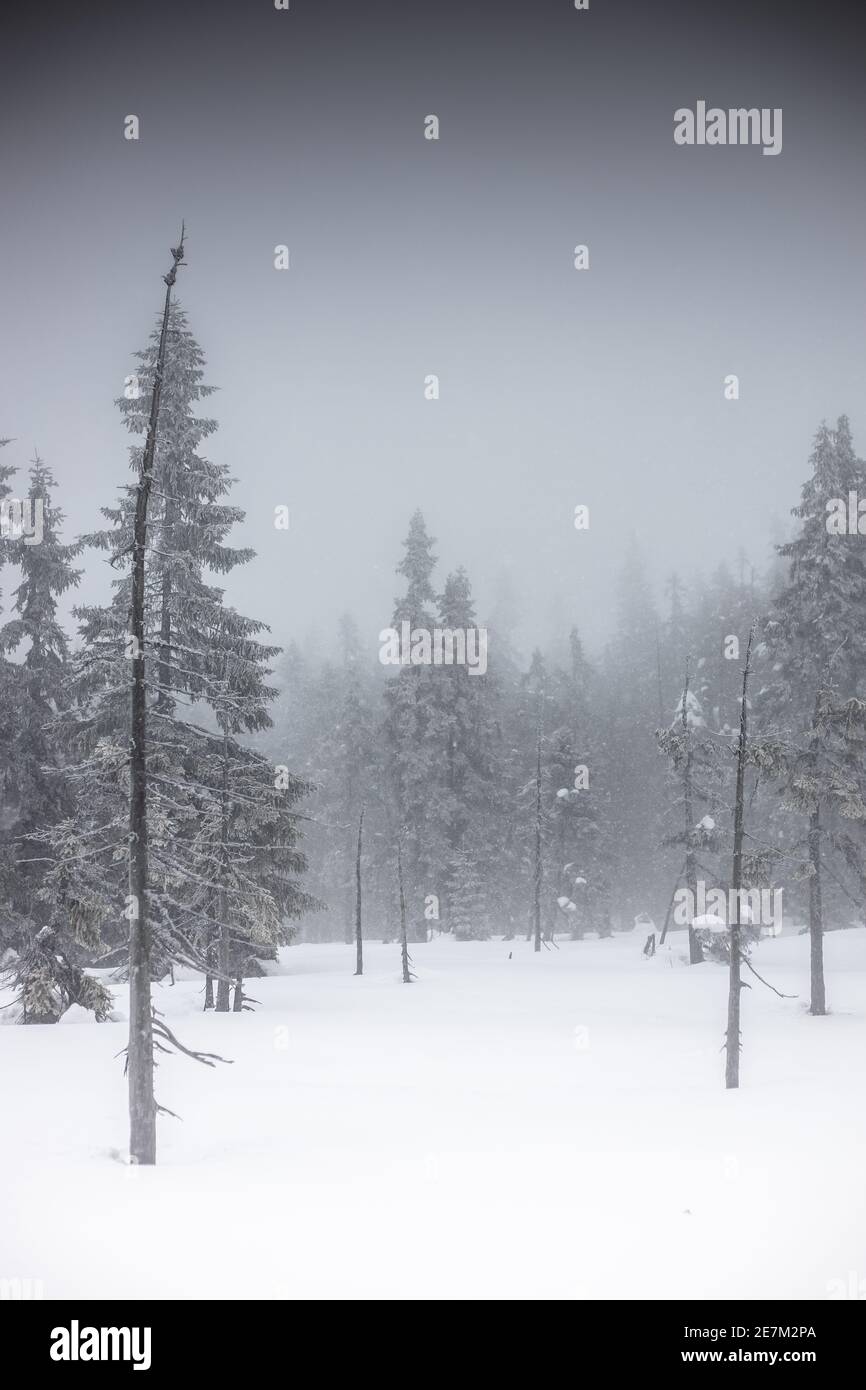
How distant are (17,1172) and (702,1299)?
29.2ft

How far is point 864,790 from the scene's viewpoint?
79.9 feet

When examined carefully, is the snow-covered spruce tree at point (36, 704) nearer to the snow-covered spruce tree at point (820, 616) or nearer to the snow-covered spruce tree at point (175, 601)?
the snow-covered spruce tree at point (175, 601)

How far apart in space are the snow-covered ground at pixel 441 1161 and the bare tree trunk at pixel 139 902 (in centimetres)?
66

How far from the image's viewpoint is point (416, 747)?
45.1m

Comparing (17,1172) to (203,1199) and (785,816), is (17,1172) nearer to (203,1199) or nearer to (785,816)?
(203,1199)

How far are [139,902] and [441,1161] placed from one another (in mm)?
6038

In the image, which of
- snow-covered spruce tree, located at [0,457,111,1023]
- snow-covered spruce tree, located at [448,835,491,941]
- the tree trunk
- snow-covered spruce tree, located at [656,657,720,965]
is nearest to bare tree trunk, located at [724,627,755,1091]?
the tree trunk

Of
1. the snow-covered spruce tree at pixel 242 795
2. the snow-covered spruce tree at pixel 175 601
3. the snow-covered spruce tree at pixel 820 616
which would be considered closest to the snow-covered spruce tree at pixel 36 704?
the snow-covered spruce tree at pixel 175 601

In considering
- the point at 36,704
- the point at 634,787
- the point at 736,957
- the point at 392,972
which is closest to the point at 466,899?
the point at 392,972

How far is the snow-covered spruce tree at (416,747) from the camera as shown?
44.7 metres

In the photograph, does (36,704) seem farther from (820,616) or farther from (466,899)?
(466,899)

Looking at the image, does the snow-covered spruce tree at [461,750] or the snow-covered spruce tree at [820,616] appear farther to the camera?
the snow-covered spruce tree at [461,750]

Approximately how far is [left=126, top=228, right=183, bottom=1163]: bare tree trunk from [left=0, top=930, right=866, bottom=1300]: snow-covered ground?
0.66 metres

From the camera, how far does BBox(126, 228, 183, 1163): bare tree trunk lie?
36.9 feet
